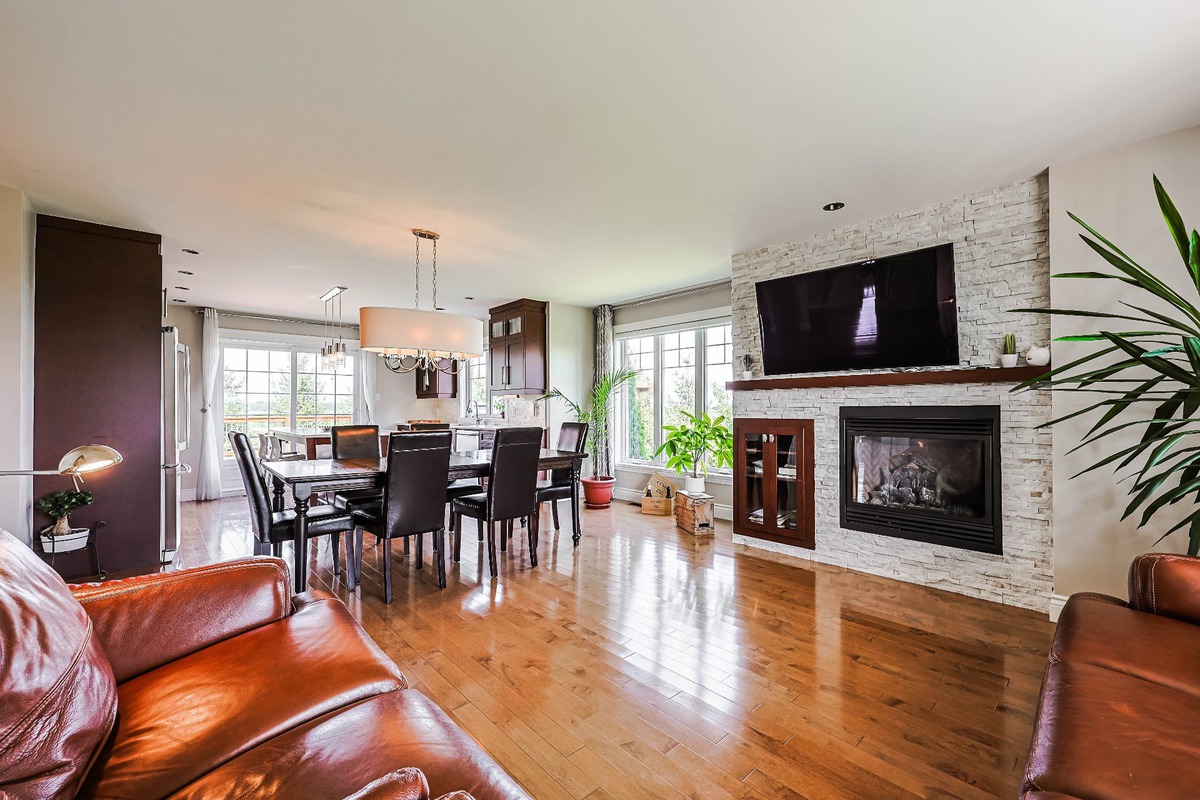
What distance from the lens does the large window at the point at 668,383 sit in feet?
18.9

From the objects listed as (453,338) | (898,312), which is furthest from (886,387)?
(453,338)

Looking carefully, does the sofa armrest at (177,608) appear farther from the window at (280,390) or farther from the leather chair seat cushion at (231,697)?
the window at (280,390)

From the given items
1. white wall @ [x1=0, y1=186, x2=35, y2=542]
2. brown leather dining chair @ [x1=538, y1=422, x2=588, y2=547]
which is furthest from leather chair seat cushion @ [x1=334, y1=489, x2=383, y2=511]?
white wall @ [x1=0, y1=186, x2=35, y2=542]

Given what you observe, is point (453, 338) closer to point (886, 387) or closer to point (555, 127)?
point (555, 127)

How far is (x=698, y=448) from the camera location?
5.45 m

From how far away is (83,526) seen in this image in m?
3.67

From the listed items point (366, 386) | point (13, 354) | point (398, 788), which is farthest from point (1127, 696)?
point (366, 386)

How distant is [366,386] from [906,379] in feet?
24.3

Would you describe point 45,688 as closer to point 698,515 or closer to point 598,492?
point 698,515

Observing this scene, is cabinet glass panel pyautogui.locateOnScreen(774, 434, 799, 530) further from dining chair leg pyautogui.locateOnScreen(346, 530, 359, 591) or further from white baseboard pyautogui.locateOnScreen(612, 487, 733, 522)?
dining chair leg pyautogui.locateOnScreen(346, 530, 359, 591)

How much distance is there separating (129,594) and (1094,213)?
4406 millimetres

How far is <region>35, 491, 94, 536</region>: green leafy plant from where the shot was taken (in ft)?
11.1

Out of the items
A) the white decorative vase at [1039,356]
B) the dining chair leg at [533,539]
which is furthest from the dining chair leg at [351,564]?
the white decorative vase at [1039,356]

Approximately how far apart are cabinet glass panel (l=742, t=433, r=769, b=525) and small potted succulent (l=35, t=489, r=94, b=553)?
4776 mm
